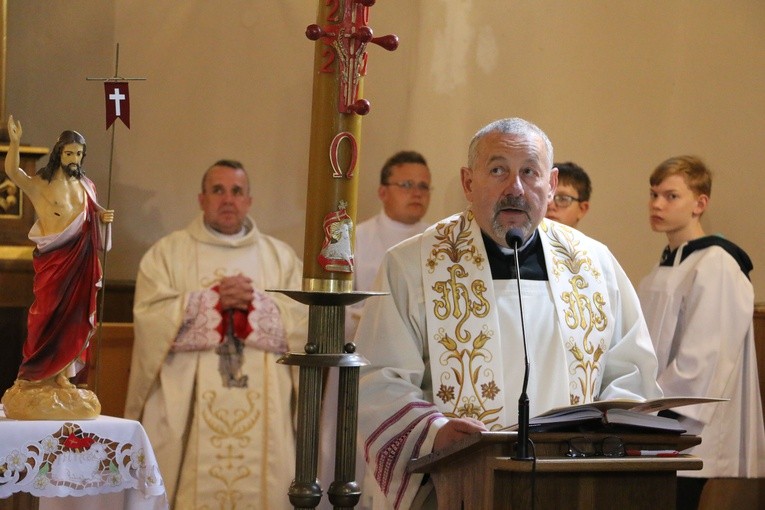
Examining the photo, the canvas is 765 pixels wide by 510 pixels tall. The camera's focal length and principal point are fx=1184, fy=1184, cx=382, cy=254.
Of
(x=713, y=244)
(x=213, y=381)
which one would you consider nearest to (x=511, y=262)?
(x=713, y=244)

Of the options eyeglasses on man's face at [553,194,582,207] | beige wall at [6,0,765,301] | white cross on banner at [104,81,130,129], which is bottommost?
eyeglasses on man's face at [553,194,582,207]

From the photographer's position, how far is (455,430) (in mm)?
3471

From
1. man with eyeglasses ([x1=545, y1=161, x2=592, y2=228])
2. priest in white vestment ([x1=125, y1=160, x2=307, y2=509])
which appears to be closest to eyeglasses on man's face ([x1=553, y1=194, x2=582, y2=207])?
man with eyeglasses ([x1=545, y1=161, x2=592, y2=228])

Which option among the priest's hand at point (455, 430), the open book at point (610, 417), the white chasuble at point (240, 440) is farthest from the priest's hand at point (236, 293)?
the open book at point (610, 417)

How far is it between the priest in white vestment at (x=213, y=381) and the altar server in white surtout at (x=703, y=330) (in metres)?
2.08

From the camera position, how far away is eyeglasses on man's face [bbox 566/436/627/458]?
9.96ft

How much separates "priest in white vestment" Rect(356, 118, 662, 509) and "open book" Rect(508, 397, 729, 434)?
0.74 metres

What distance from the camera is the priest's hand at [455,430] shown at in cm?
338

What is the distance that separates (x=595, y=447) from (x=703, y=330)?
3089mm

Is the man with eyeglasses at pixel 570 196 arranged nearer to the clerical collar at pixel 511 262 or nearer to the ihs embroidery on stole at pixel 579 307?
the ihs embroidery on stole at pixel 579 307

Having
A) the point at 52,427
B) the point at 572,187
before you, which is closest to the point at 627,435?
the point at 52,427

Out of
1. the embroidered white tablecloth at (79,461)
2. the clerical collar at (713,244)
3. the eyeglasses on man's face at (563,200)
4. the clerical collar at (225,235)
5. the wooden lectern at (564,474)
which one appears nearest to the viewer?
the wooden lectern at (564,474)

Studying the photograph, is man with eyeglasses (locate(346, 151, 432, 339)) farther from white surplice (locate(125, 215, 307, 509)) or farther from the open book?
the open book

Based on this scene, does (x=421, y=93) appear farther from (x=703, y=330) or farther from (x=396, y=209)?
(x=703, y=330)
